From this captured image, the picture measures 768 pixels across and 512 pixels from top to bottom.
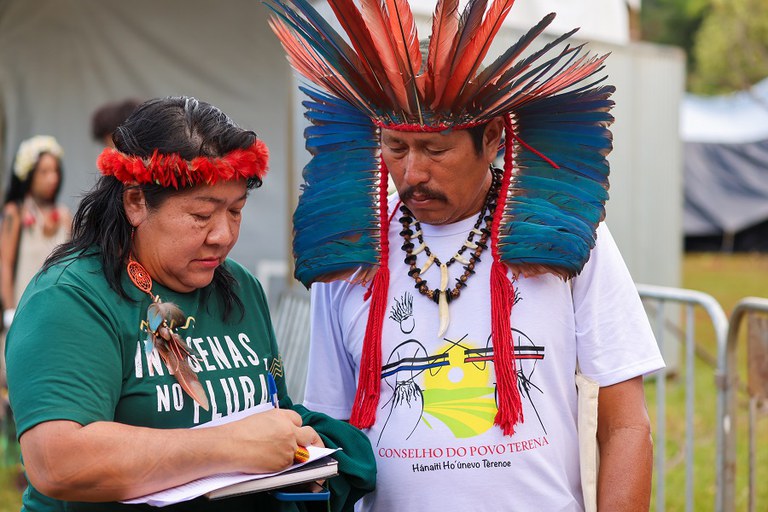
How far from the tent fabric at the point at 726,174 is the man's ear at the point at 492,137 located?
584 inches

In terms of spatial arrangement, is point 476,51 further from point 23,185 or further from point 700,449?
point 700,449

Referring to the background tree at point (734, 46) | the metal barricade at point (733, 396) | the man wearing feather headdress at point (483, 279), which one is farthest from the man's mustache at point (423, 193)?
the background tree at point (734, 46)

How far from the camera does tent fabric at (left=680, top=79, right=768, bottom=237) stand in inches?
634

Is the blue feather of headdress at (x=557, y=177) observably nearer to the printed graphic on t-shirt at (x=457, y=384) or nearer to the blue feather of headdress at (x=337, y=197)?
the printed graphic on t-shirt at (x=457, y=384)

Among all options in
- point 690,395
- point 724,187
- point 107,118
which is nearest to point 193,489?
point 690,395

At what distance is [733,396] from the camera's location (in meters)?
3.79

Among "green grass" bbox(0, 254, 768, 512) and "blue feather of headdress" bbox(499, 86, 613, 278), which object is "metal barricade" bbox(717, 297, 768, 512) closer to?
"green grass" bbox(0, 254, 768, 512)

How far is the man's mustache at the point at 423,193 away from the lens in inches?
85.0

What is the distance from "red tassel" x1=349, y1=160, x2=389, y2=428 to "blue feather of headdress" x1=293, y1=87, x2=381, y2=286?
0.06 m

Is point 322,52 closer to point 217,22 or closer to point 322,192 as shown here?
point 322,192

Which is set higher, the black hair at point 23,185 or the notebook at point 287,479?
the black hair at point 23,185

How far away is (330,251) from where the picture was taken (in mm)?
2316

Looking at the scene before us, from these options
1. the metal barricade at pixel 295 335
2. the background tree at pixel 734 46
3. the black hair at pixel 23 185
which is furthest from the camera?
the background tree at pixel 734 46

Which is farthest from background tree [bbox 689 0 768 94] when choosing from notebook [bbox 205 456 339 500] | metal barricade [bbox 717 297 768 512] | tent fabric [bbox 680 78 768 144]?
notebook [bbox 205 456 339 500]
